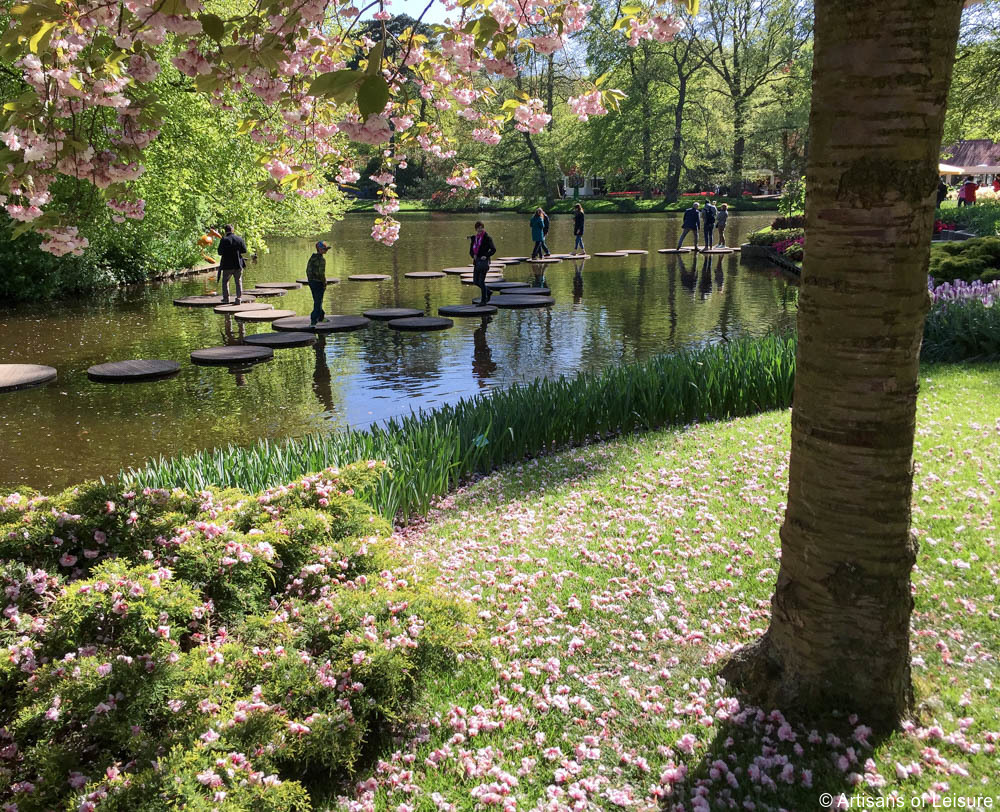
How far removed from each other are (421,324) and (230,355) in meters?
3.74

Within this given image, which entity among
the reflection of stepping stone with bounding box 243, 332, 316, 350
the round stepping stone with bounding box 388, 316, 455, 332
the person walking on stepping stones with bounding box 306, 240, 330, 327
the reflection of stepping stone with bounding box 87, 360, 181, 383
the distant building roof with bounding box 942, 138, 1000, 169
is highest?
the distant building roof with bounding box 942, 138, 1000, 169

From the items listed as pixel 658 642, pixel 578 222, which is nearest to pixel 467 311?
pixel 658 642

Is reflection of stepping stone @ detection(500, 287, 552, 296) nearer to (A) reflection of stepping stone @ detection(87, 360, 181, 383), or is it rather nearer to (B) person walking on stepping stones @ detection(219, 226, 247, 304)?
(B) person walking on stepping stones @ detection(219, 226, 247, 304)

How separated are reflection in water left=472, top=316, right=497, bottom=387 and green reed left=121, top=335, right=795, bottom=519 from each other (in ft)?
10.0

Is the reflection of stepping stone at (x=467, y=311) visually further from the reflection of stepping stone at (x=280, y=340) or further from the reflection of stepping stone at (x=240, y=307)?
the reflection of stepping stone at (x=240, y=307)

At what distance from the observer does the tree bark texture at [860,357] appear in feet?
8.53

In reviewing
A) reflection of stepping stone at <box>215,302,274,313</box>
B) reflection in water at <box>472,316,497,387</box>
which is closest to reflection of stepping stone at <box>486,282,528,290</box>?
reflection in water at <box>472,316,497,387</box>

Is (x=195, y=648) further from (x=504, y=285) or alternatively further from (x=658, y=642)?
(x=504, y=285)

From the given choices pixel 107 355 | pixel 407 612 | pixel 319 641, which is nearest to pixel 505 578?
pixel 407 612

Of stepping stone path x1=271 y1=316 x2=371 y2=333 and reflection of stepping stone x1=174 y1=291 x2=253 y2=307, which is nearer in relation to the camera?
stepping stone path x1=271 y1=316 x2=371 y2=333

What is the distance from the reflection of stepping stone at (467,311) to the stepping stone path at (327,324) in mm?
1630

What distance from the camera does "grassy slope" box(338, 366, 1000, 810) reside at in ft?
9.38

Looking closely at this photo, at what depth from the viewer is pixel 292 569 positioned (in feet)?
12.9

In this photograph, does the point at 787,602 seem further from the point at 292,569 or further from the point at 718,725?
the point at 292,569
